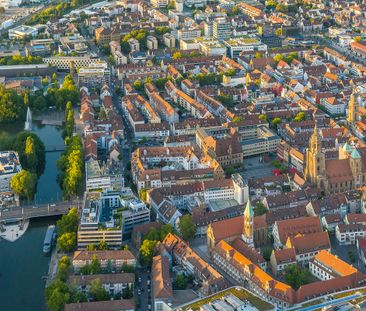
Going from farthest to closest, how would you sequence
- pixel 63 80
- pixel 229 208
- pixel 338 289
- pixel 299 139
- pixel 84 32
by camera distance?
1. pixel 84 32
2. pixel 63 80
3. pixel 299 139
4. pixel 229 208
5. pixel 338 289

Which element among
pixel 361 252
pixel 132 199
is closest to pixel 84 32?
pixel 132 199

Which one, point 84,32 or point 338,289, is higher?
→ point 338,289

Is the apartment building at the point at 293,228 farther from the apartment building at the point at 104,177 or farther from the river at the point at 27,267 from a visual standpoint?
the river at the point at 27,267

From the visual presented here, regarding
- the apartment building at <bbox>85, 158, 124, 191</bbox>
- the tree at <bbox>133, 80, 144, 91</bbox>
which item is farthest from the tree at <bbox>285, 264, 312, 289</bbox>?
the tree at <bbox>133, 80, 144, 91</bbox>

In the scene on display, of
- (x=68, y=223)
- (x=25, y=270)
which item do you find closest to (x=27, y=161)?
(x=68, y=223)

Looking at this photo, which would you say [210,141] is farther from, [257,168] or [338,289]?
[338,289]

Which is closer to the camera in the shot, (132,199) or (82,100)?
(132,199)

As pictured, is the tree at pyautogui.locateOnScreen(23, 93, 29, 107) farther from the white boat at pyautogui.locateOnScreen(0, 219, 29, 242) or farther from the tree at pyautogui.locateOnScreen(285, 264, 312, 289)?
the tree at pyautogui.locateOnScreen(285, 264, 312, 289)
